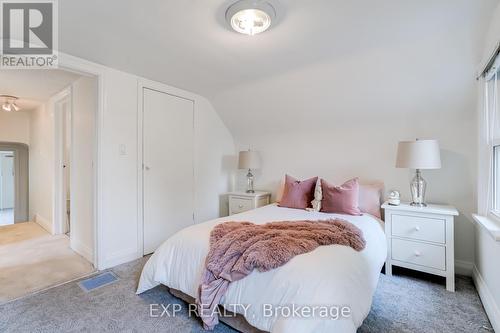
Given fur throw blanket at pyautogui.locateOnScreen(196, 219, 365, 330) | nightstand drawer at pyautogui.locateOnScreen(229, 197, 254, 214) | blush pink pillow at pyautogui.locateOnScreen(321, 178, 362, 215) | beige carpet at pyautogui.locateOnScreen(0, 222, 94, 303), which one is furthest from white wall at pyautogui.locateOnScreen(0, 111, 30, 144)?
blush pink pillow at pyautogui.locateOnScreen(321, 178, 362, 215)

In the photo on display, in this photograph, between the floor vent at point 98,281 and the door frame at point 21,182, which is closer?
the floor vent at point 98,281

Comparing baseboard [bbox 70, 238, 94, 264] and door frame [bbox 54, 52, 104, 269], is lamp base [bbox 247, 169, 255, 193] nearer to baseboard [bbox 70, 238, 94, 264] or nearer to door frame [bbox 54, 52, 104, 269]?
door frame [bbox 54, 52, 104, 269]

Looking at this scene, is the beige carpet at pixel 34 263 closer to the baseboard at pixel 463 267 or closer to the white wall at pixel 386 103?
the white wall at pixel 386 103

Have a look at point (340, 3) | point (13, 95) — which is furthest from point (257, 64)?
point (13, 95)

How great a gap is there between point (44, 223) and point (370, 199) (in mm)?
4930

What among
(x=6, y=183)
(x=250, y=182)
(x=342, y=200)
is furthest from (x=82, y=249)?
(x=6, y=183)

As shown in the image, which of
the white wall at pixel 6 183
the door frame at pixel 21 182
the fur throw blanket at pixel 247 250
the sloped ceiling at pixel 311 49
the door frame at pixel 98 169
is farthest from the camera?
the white wall at pixel 6 183

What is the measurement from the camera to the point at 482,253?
1959 mm

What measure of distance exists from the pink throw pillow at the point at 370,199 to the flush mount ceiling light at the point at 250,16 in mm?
1905

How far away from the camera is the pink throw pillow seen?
2.56 meters

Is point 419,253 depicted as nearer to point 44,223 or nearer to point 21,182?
point 44,223

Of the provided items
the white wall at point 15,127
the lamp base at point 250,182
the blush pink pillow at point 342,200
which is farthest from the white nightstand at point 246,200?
the white wall at point 15,127

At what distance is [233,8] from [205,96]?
1944 millimetres

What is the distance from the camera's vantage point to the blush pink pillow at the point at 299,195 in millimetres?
2709
